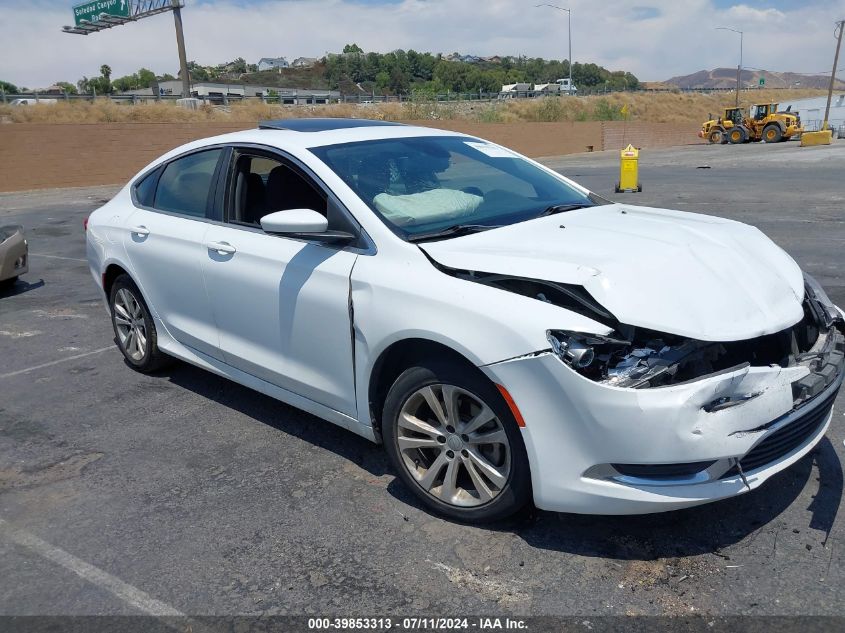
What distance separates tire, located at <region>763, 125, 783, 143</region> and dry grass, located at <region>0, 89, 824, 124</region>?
16901mm

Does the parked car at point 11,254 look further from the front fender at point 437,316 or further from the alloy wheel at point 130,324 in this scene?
the front fender at point 437,316

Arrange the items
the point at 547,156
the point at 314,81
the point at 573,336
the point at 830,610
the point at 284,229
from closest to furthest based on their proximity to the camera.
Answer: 1. the point at 830,610
2. the point at 573,336
3. the point at 284,229
4. the point at 547,156
5. the point at 314,81

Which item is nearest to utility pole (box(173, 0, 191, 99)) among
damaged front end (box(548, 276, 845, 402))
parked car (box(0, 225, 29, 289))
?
parked car (box(0, 225, 29, 289))

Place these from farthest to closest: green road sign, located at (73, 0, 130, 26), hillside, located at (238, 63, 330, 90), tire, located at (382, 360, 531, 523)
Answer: hillside, located at (238, 63, 330, 90), green road sign, located at (73, 0, 130, 26), tire, located at (382, 360, 531, 523)

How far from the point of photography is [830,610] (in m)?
2.60

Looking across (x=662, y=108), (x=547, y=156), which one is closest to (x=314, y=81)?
(x=662, y=108)

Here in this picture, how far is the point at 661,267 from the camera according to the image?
3025mm

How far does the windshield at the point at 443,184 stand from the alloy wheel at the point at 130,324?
2095mm

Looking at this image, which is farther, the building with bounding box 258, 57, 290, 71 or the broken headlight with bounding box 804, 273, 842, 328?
the building with bounding box 258, 57, 290, 71

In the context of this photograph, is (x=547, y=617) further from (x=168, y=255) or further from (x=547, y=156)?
(x=547, y=156)

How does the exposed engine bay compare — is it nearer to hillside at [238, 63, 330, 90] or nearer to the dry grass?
the dry grass

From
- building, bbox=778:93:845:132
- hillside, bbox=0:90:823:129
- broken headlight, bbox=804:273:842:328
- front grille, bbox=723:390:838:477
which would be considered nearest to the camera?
front grille, bbox=723:390:838:477

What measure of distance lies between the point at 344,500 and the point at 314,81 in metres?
130

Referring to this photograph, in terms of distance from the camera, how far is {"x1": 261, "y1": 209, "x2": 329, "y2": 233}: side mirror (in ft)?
11.5
